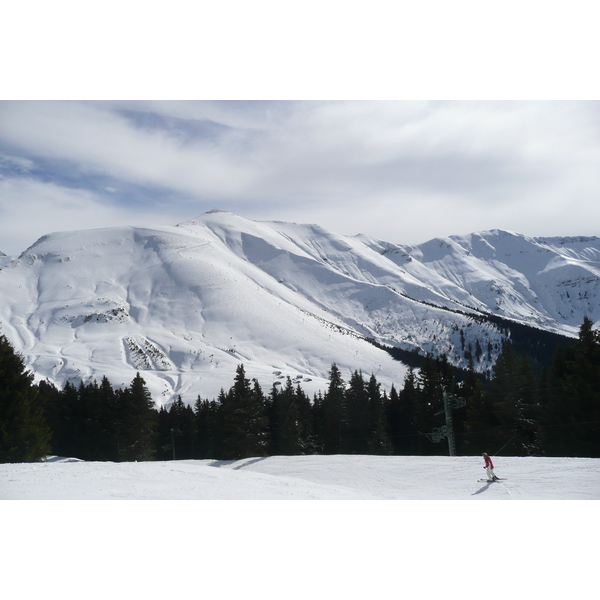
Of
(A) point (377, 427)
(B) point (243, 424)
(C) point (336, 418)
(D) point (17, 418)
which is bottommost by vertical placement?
(A) point (377, 427)

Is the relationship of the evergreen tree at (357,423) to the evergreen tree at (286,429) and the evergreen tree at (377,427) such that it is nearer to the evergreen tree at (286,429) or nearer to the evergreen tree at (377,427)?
the evergreen tree at (377,427)

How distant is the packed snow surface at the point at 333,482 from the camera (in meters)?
13.6

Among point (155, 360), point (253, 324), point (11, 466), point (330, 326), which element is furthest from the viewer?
point (330, 326)

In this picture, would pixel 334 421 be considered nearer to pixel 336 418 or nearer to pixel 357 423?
pixel 336 418

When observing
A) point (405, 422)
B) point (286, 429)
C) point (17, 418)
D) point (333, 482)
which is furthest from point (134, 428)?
point (405, 422)

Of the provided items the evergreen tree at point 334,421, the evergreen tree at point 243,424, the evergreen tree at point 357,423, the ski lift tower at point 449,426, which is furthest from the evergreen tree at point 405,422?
the ski lift tower at point 449,426

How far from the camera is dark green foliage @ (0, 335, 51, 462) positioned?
18297mm

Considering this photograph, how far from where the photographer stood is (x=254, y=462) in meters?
25.5

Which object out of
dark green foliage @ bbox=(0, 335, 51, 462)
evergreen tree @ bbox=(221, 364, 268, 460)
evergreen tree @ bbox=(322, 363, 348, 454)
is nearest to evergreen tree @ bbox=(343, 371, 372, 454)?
evergreen tree @ bbox=(322, 363, 348, 454)

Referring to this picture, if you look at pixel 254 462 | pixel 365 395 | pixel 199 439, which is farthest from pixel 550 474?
pixel 199 439

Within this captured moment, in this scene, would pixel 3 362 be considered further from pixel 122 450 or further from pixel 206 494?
pixel 122 450

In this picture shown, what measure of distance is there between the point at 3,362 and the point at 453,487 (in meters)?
16.5

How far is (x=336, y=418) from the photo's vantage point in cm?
4359

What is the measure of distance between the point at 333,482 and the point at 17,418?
38.3 feet
